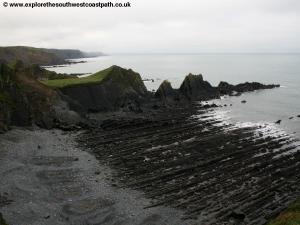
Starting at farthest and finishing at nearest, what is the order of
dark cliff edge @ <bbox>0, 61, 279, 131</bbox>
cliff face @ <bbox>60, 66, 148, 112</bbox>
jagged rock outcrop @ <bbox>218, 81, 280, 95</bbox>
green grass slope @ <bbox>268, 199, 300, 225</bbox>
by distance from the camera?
jagged rock outcrop @ <bbox>218, 81, 280, 95</bbox>
cliff face @ <bbox>60, 66, 148, 112</bbox>
dark cliff edge @ <bbox>0, 61, 279, 131</bbox>
green grass slope @ <bbox>268, 199, 300, 225</bbox>

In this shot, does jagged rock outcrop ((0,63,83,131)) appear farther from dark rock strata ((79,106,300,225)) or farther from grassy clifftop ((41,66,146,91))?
grassy clifftop ((41,66,146,91))

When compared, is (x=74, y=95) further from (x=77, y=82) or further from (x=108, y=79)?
(x=108, y=79)

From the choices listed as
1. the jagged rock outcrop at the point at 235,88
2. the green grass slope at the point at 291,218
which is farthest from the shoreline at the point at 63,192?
the jagged rock outcrop at the point at 235,88

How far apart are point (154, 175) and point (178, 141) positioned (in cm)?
1247

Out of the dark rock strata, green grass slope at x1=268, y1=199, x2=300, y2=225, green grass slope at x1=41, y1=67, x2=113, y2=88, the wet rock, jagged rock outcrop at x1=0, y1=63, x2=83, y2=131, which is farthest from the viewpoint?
green grass slope at x1=41, y1=67, x2=113, y2=88

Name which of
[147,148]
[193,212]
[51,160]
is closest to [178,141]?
[147,148]

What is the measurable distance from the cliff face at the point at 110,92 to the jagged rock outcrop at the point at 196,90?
10191 mm

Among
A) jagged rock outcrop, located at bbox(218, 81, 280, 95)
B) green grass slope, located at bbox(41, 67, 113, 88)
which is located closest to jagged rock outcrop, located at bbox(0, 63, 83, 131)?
green grass slope, located at bbox(41, 67, 113, 88)

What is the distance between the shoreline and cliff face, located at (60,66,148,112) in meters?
23.1

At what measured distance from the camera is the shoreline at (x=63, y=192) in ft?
85.7

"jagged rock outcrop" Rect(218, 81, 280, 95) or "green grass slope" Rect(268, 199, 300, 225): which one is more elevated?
"jagged rock outcrop" Rect(218, 81, 280, 95)

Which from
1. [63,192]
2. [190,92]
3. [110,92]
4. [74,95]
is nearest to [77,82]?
[74,95]

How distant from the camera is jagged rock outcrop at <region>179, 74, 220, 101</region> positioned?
81.6m

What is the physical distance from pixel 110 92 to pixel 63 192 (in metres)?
39.8
